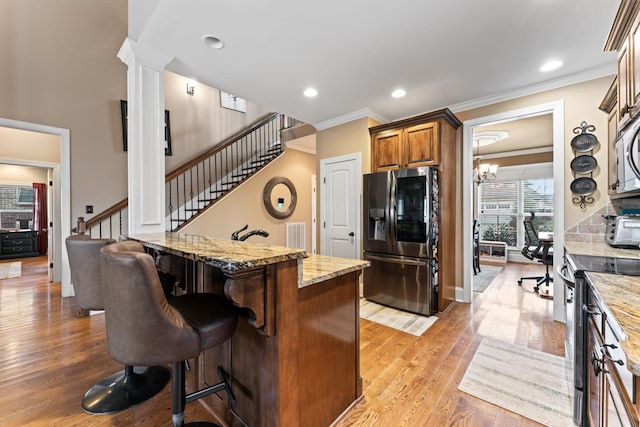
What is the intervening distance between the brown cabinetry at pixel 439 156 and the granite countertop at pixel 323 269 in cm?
197

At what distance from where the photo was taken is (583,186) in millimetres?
2809

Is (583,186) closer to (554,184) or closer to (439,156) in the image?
(554,184)

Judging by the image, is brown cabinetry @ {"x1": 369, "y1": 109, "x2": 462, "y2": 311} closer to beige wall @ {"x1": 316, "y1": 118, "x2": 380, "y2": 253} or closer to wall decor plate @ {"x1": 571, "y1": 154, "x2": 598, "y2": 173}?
beige wall @ {"x1": 316, "y1": 118, "x2": 380, "y2": 253}

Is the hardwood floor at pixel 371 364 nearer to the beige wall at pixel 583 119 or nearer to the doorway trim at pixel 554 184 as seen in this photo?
the doorway trim at pixel 554 184

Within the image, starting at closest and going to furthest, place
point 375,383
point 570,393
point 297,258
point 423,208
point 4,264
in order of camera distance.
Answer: point 297,258 < point 570,393 < point 375,383 < point 423,208 < point 4,264

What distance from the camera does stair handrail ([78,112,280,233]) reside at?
3750mm

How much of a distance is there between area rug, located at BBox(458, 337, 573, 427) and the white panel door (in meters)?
2.02

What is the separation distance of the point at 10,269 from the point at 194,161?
5.04 metres

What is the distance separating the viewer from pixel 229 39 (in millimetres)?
2303

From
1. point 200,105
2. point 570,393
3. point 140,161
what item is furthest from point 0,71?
point 570,393

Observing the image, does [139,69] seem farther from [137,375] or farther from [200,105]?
[200,105]

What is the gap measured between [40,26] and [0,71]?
0.85m

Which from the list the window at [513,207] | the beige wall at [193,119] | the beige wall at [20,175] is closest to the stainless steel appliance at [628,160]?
the window at [513,207]

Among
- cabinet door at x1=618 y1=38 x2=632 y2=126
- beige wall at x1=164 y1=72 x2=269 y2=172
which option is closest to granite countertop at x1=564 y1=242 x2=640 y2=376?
cabinet door at x1=618 y1=38 x2=632 y2=126
